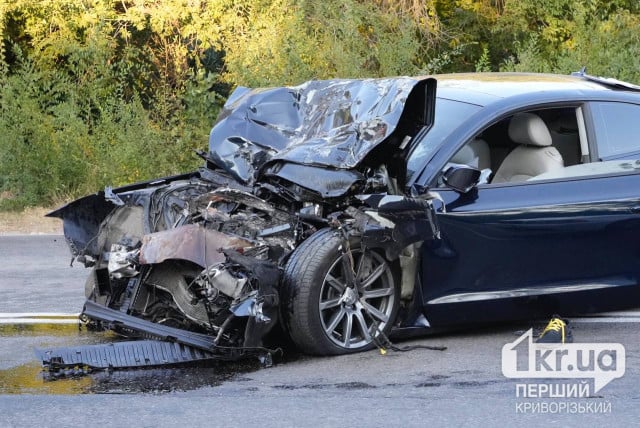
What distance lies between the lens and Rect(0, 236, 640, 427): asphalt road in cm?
498

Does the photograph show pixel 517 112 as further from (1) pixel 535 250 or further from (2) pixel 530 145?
(1) pixel 535 250

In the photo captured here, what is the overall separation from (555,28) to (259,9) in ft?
17.3

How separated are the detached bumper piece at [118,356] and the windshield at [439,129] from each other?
1.62 meters

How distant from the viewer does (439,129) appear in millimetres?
6574

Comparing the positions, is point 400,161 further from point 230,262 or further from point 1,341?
point 1,341

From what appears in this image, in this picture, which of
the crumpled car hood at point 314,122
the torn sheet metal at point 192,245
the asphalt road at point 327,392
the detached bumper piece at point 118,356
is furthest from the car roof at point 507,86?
the detached bumper piece at point 118,356

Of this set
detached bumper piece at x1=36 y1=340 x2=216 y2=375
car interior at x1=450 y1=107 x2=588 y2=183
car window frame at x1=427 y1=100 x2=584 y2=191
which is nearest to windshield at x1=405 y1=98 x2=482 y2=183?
car window frame at x1=427 y1=100 x2=584 y2=191

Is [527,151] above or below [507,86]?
below

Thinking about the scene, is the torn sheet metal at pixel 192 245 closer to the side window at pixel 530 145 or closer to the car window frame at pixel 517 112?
the car window frame at pixel 517 112

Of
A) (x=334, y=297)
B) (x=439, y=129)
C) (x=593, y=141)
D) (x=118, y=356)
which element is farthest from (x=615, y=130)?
(x=118, y=356)

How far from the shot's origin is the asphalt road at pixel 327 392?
498 centimetres

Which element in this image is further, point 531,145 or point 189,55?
point 189,55

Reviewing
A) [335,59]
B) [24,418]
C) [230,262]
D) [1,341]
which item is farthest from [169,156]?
[24,418]

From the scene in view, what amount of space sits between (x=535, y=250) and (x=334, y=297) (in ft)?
4.08
